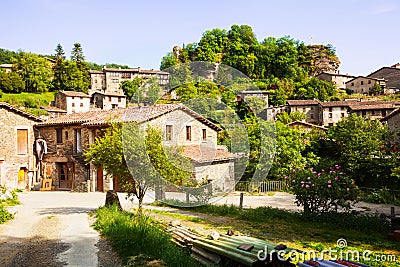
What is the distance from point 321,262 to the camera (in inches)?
245

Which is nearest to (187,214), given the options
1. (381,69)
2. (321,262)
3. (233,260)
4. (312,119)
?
(233,260)

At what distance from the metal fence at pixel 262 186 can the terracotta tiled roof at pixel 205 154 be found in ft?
7.15

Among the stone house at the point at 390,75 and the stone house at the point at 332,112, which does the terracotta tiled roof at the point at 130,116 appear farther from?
the stone house at the point at 390,75

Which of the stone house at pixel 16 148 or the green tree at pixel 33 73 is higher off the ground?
the green tree at pixel 33 73

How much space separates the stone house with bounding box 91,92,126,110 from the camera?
207ft

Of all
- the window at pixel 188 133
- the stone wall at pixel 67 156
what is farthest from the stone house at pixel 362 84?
the stone wall at pixel 67 156

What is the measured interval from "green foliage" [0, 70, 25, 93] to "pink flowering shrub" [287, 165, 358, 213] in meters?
64.8

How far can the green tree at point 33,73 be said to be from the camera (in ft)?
233

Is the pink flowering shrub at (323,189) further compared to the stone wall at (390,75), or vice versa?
the stone wall at (390,75)

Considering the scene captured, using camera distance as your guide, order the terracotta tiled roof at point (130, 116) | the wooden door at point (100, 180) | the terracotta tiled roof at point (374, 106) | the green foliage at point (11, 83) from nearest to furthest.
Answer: the terracotta tiled roof at point (130, 116)
the wooden door at point (100, 180)
the terracotta tiled roof at point (374, 106)
the green foliage at point (11, 83)

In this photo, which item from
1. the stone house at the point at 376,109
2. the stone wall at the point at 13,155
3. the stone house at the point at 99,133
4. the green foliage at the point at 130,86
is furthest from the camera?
the green foliage at the point at 130,86

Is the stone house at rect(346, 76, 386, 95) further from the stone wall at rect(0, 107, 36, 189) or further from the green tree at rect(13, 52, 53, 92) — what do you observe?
the stone wall at rect(0, 107, 36, 189)

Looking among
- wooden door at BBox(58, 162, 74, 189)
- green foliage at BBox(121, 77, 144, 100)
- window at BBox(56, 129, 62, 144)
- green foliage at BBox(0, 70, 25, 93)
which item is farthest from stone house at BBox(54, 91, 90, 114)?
wooden door at BBox(58, 162, 74, 189)

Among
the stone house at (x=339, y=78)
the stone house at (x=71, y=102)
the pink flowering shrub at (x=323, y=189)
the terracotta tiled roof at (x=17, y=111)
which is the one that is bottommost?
the pink flowering shrub at (x=323, y=189)
